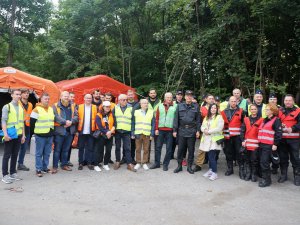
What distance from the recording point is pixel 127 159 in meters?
7.23

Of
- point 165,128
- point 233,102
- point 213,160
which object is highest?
point 233,102

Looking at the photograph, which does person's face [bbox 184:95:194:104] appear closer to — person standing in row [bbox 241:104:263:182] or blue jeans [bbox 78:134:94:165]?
person standing in row [bbox 241:104:263:182]

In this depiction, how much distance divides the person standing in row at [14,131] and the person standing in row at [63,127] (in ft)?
2.54

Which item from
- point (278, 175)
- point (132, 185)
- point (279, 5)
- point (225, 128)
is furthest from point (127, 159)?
point (279, 5)

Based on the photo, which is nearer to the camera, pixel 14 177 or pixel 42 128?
pixel 14 177

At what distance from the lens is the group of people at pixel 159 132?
605 centimetres

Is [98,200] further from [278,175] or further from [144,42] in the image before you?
[144,42]

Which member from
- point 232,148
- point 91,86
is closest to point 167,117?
point 232,148

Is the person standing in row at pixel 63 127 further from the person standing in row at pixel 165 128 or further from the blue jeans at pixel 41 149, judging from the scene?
the person standing in row at pixel 165 128

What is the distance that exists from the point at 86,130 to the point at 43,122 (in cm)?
98

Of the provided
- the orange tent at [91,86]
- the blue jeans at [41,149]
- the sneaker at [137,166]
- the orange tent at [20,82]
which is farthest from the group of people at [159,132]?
the orange tent at [91,86]

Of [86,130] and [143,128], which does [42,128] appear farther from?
[143,128]

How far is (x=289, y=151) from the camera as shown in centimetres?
637

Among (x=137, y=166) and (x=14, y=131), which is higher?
(x=14, y=131)
